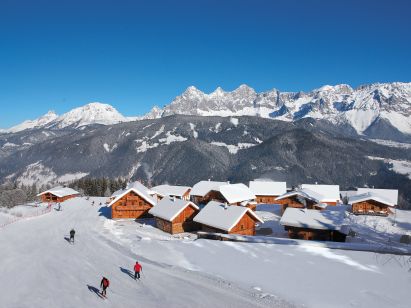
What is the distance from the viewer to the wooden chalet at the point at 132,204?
58.6m

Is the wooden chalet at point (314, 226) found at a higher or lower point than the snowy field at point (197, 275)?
higher

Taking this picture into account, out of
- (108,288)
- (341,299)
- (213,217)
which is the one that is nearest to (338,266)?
(341,299)

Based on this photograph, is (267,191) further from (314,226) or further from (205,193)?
(314,226)

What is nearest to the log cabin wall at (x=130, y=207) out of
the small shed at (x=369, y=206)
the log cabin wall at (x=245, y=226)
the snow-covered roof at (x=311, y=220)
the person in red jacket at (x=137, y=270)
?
the log cabin wall at (x=245, y=226)

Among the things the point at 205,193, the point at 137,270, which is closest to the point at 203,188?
the point at 205,193

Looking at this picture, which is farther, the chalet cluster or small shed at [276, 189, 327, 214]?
small shed at [276, 189, 327, 214]

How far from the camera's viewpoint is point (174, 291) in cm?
2305

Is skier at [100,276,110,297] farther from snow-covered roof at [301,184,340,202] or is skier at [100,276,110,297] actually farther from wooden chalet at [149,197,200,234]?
snow-covered roof at [301,184,340,202]

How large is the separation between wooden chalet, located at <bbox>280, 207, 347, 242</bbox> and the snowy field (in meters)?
12.3

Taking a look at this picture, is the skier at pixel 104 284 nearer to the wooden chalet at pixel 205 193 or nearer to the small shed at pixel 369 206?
the wooden chalet at pixel 205 193

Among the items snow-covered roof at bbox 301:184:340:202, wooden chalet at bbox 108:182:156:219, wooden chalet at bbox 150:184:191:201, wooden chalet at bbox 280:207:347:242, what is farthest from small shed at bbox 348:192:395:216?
wooden chalet at bbox 108:182:156:219

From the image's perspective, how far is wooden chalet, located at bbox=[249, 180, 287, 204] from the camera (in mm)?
89000

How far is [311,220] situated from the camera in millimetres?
46188

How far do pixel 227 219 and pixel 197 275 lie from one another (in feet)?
60.6
